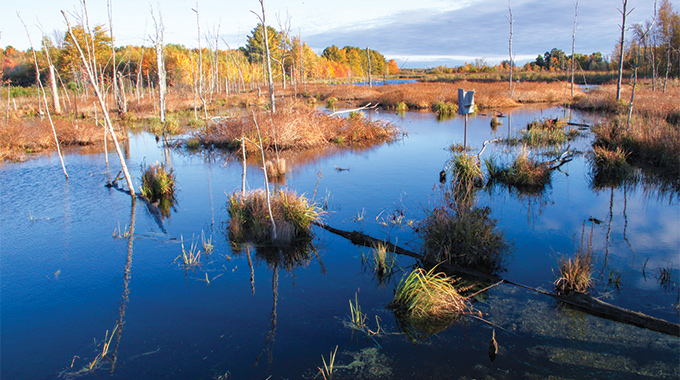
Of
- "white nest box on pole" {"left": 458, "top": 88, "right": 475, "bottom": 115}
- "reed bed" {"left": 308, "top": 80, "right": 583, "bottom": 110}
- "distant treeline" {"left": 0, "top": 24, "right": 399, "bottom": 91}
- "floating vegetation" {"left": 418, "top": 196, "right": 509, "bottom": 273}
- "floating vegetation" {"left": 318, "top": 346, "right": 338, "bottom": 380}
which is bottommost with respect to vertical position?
"floating vegetation" {"left": 318, "top": 346, "right": 338, "bottom": 380}

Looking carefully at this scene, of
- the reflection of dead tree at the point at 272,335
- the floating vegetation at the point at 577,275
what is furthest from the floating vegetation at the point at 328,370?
the floating vegetation at the point at 577,275

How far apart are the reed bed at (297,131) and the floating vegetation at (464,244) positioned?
10.0 metres

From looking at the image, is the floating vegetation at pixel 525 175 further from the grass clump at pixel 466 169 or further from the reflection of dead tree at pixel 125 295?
the reflection of dead tree at pixel 125 295

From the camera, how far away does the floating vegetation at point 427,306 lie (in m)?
4.73

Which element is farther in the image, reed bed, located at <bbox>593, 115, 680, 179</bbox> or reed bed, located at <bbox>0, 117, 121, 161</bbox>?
reed bed, located at <bbox>0, 117, 121, 161</bbox>

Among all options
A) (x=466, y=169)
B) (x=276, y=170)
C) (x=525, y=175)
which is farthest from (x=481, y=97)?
(x=276, y=170)

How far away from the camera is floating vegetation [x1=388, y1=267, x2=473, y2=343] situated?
4.73m

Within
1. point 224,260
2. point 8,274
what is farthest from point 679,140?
point 8,274

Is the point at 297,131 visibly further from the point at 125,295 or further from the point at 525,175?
the point at 125,295

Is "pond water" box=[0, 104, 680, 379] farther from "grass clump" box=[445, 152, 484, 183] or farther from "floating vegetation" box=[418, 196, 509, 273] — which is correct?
"grass clump" box=[445, 152, 484, 183]

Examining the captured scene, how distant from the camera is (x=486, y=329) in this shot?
15.1 ft

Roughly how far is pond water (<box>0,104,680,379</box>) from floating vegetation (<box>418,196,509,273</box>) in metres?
0.29

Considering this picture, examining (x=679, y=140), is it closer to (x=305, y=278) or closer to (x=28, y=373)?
(x=305, y=278)

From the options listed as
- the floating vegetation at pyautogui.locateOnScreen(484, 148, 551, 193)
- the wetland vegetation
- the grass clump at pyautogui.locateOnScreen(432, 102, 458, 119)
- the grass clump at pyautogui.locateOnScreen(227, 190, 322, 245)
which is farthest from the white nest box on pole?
the grass clump at pyautogui.locateOnScreen(432, 102, 458, 119)
